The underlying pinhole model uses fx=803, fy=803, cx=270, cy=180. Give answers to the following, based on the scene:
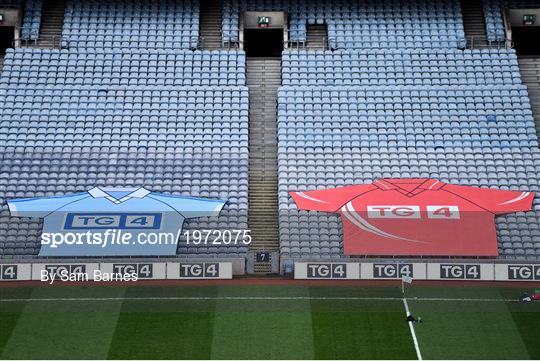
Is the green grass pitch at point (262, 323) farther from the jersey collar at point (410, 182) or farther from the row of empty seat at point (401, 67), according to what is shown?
the row of empty seat at point (401, 67)

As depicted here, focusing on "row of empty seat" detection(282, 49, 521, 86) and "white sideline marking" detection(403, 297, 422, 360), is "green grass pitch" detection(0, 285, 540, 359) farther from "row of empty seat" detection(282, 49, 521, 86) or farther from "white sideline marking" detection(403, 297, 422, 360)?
"row of empty seat" detection(282, 49, 521, 86)

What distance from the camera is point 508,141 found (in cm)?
2692

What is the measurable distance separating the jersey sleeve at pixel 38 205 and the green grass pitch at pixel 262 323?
126 inches

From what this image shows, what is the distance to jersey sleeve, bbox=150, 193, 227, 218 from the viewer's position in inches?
954

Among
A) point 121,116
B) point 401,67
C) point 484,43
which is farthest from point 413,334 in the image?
point 484,43

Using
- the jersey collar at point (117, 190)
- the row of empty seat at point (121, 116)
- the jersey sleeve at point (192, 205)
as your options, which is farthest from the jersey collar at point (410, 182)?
the jersey collar at point (117, 190)

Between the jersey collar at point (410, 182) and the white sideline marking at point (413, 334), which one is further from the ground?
the jersey collar at point (410, 182)

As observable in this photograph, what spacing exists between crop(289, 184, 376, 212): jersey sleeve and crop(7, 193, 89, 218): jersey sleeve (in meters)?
6.60

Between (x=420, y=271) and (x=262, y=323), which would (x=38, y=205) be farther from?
(x=420, y=271)

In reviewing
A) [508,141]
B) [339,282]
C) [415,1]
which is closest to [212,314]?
[339,282]

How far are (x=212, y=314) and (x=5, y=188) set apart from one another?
30.2ft

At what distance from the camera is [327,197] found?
24.8 meters

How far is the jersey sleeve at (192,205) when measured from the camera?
2423 centimetres

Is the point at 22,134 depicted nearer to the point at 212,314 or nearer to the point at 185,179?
the point at 185,179
